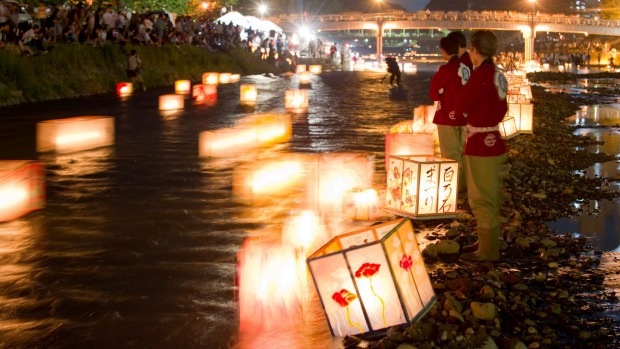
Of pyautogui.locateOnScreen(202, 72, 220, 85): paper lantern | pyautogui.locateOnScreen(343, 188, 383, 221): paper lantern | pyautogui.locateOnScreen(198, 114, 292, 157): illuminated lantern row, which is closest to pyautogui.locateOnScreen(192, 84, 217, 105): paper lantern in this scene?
pyautogui.locateOnScreen(202, 72, 220, 85): paper lantern

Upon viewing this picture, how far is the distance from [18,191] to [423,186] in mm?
5281

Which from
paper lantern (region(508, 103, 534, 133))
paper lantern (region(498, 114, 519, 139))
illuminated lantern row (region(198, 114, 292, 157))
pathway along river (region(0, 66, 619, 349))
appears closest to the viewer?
pathway along river (region(0, 66, 619, 349))

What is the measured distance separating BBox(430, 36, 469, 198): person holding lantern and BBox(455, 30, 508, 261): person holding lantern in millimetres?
2301

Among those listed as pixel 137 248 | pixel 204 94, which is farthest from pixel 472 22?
pixel 137 248

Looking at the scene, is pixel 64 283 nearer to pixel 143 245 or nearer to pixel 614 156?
pixel 143 245

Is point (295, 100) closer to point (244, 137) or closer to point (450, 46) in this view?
point (244, 137)

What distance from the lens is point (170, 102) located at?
23828mm

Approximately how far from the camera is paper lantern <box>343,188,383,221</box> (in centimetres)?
940

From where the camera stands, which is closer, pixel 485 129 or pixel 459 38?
pixel 485 129

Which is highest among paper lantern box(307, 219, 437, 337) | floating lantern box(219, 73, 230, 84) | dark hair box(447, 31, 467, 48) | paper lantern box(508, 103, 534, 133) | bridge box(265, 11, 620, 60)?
bridge box(265, 11, 620, 60)

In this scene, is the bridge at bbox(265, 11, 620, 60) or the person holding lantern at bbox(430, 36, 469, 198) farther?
the bridge at bbox(265, 11, 620, 60)

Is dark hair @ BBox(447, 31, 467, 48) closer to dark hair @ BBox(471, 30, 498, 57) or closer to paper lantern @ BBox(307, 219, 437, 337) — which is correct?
dark hair @ BBox(471, 30, 498, 57)

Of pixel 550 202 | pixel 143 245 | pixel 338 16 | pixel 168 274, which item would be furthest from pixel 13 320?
pixel 338 16

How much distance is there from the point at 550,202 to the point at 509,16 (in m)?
117
